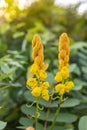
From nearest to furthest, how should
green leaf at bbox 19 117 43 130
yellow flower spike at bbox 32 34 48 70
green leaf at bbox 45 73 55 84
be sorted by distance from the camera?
yellow flower spike at bbox 32 34 48 70 < green leaf at bbox 19 117 43 130 < green leaf at bbox 45 73 55 84

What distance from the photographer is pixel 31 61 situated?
124 cm

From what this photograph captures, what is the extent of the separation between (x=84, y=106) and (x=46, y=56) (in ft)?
1.08

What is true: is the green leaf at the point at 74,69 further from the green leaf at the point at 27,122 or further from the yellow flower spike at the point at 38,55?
the yellow flower spike at the point at 38,55

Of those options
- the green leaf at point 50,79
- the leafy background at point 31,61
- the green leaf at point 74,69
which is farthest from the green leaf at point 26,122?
the green leaf at point 74,69

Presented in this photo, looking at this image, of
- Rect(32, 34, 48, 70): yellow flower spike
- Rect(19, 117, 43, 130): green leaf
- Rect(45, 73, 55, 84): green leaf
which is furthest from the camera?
Rect(45, 73, 55, 84): green leaf

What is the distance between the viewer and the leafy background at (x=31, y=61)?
926 mm

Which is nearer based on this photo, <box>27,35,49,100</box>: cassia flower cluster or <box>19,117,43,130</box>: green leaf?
<box>27,35,49,100</box>: cassia flower cluster

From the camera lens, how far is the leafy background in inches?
36.5

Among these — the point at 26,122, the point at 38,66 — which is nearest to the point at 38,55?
the point at 38,66

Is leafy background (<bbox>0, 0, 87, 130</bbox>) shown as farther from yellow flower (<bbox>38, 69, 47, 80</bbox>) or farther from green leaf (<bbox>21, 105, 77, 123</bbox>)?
yellow flower (<bbox>38, 69, 47, 80</bbox>)

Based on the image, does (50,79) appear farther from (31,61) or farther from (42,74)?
(42,74)

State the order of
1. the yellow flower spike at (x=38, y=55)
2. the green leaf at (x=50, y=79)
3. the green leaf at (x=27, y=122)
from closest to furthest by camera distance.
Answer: the yellow flower spike at (x=38, y=55), the green leaf at (x=27, y=122), the green leaf at (x=50, y=79)

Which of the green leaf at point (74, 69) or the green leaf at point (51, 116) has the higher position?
the green leaf at point (74, 69)

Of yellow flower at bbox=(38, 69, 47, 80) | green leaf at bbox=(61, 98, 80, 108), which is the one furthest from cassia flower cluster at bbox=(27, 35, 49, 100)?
green leaf at bbox=(61, 98, 80, 108)
